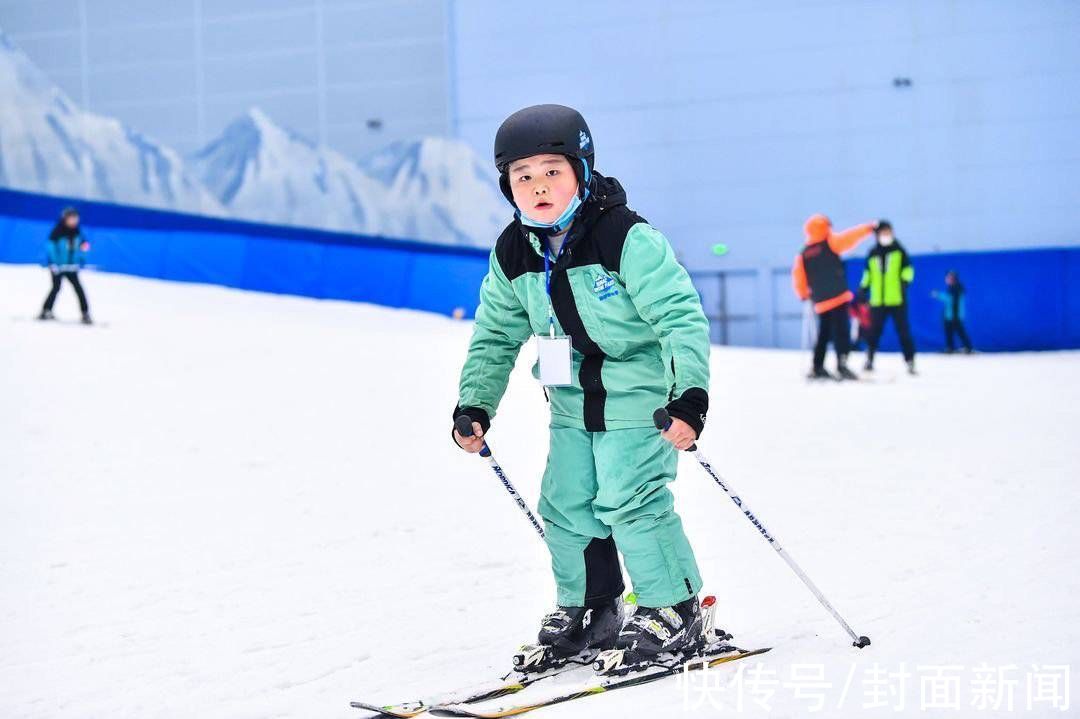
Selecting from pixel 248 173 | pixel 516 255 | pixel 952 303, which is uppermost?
pixel 248 173

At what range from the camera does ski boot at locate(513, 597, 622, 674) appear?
333 centimetres

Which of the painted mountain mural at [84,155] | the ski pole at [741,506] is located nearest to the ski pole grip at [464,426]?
the ski pole at [741,506]

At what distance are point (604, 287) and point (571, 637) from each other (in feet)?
3.10

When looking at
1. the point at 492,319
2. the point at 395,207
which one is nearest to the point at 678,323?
the point at 492,319

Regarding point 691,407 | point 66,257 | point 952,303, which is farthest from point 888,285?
point 691,407

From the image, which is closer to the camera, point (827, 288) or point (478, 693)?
point (478, 693)

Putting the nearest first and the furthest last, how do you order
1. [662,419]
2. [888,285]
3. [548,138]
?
[662,419] < [548,138] < [888,285]

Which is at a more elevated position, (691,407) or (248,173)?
(248,173)

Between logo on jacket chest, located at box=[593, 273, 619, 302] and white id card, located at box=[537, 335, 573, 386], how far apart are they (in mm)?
140

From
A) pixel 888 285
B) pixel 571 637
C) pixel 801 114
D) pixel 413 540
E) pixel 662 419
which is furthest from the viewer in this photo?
pixel 801 114

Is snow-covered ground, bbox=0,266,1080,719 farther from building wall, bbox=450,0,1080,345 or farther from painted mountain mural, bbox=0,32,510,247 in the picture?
painted mountain mural, bbox=0,32,510,247

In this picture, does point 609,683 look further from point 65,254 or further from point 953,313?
point 953,313

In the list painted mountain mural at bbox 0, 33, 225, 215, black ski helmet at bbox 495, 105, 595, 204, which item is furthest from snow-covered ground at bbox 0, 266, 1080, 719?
painted mountain mural at bbox 0, 33, 225, 215

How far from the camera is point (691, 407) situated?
3059 millimetres
